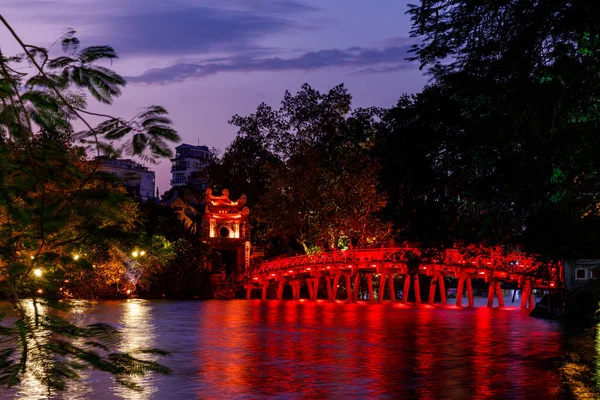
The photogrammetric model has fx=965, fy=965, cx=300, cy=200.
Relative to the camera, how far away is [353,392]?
58.8ft

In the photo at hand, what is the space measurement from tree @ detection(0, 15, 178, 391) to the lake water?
72cm

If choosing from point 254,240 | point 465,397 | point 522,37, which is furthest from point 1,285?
point 254,240

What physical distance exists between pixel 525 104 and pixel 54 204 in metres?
10.3

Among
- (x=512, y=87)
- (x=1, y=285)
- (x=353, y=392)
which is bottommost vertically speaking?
(x=353, y=392)

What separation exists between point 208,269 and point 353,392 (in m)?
42.7

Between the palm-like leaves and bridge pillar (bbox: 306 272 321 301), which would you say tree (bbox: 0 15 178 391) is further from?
bridge pillar (bbox: 306 272 321 301)

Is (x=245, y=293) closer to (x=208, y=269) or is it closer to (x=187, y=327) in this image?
(x=208, y=269)

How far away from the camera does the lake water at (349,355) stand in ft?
58.7

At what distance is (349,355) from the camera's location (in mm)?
24828

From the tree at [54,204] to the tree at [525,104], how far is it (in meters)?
7.08

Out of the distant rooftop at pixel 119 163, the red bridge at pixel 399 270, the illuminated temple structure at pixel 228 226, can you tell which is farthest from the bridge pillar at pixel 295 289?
the distant rooftop at pixel 119 163

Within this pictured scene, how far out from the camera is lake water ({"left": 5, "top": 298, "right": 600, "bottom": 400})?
58.7ft

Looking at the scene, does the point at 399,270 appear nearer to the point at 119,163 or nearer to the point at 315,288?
the point at 315,288

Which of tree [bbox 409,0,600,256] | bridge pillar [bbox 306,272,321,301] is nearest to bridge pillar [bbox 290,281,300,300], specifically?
bridge pillar [bbox 306,272,321,301]
